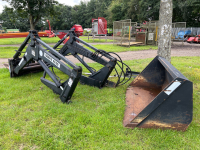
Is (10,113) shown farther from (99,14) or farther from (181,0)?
(99,14)

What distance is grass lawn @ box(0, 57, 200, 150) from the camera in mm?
2223

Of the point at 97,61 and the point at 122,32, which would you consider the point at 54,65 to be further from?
the point at 122,32

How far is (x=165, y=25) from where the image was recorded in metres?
4.61

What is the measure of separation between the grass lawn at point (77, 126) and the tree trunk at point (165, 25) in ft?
5.16

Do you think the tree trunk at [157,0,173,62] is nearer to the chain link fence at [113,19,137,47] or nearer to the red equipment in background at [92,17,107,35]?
the chain link fence at [113,19,137,47]

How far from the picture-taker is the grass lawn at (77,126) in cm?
222

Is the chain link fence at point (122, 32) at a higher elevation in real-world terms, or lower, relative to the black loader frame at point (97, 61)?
higher

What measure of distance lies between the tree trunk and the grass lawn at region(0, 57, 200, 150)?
1574 millimetres

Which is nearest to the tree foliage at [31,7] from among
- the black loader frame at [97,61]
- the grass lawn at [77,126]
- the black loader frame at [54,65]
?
the black loader frame at [54,65]

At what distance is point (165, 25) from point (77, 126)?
3.75 m

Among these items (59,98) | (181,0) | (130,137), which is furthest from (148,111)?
(181,0)

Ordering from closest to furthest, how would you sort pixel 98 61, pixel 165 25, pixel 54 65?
pixel 54 65
pixel 98 61
pixel 165 25

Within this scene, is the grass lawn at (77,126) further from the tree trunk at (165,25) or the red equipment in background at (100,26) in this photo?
the red equipment in background at (100,26)

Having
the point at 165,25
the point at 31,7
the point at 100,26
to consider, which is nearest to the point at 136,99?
the point at 165,25
